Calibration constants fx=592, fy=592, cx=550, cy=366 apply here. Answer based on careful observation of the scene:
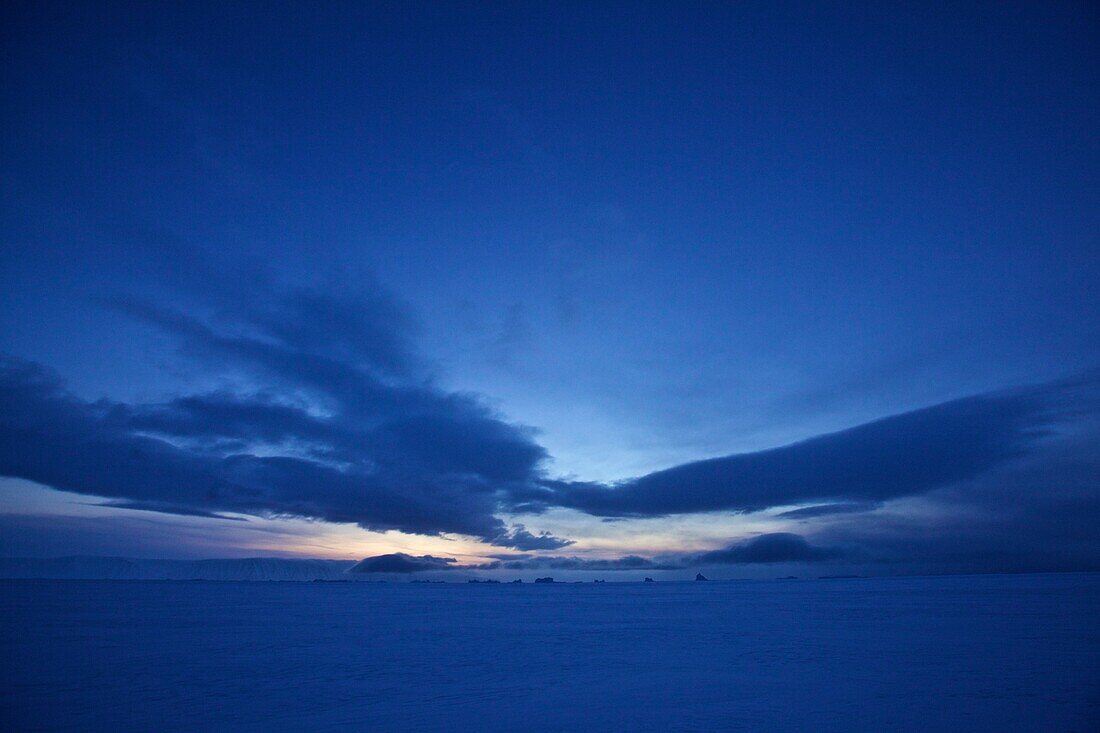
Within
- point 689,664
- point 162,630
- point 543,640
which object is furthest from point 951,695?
point 162,630

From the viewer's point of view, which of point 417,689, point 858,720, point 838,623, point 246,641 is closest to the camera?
point 858,720

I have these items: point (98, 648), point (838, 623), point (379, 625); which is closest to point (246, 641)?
point (98, 648)

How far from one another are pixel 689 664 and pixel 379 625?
68.2 ft

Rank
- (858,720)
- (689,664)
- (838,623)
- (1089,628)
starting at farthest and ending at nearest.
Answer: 1. (838,623)
2. (1089,628)
3. (689,664)
4. (858,720)

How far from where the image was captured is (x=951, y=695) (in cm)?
1436

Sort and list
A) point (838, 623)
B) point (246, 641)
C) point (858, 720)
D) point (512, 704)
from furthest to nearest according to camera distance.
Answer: point (838, 623), point (246, 641), point (512, 704), point (858, 720)

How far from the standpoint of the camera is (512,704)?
45.9 feet

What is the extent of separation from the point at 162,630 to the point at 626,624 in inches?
946

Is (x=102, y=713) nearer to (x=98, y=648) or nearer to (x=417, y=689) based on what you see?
(x=417, y=689)

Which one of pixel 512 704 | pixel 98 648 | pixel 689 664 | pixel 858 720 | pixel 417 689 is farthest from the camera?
pixel 98 648

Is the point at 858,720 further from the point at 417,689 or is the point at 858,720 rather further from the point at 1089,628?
the point at 1089,628

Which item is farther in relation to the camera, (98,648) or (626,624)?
(626,624)

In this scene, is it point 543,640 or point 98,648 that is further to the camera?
point 543,640

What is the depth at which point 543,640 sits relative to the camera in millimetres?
26266
